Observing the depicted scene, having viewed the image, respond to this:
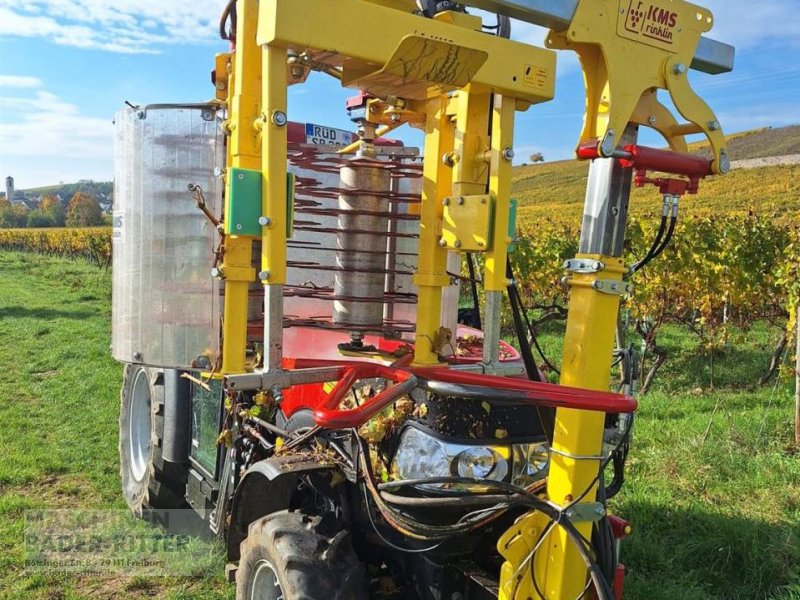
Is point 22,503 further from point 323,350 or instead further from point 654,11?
point 654,11

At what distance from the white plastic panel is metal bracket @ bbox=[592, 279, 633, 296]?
1.57 metres

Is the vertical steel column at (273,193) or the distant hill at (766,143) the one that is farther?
the distant hill at (766,143)

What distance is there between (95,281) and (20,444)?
17.8 metres

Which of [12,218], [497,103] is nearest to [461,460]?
[497,103]

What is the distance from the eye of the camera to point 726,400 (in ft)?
24.6

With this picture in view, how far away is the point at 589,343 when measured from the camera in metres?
2.21

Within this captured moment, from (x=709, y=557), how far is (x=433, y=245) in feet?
8.97

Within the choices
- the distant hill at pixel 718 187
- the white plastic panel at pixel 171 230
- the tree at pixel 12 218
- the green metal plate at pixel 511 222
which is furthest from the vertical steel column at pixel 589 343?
the tree at pixel 12 218

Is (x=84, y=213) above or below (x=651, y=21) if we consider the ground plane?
below

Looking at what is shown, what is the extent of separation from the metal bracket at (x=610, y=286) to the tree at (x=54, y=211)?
219 feet

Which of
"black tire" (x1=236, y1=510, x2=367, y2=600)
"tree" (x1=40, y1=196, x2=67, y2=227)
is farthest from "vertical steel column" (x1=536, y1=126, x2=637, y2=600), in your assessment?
"tree" (x1=40, y1=196, x2=67, y2=227)

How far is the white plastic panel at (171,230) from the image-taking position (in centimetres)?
295

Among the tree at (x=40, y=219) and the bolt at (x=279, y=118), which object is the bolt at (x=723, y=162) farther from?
the tree at (x=40, y=219)

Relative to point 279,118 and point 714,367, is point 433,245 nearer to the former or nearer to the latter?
point 279,118
